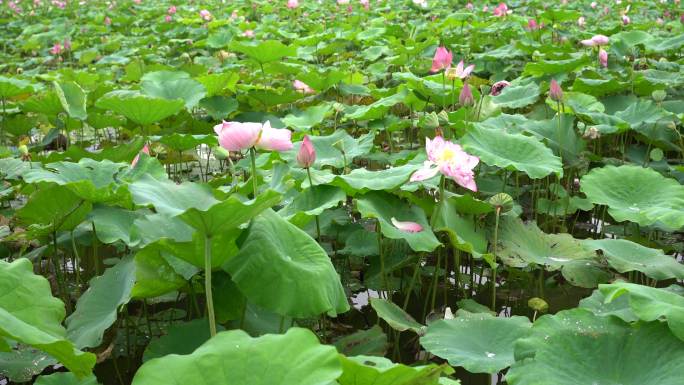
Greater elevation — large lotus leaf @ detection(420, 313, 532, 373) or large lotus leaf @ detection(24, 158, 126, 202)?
large lotus leaf @ detection(24, 158, 126, 202)

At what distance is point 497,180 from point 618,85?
727 mm

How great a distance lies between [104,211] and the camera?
164 centimetres

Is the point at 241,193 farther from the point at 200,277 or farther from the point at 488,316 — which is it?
the point at 488,316

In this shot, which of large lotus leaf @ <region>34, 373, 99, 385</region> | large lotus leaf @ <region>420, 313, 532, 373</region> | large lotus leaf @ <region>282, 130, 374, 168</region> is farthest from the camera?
large lotus leaf @ <region>282, 130, 374, 168</region>

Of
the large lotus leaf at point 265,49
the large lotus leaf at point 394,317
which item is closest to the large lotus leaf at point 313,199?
the large lotus leaf at point 394,317

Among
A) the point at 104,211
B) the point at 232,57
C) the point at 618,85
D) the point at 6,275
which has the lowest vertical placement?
the point at 232,57

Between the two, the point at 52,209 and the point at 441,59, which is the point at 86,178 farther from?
the point at 441,59

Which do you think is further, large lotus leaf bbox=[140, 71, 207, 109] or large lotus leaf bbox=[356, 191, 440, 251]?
large lotus leaf bbox=[140, 71, 207, 109]

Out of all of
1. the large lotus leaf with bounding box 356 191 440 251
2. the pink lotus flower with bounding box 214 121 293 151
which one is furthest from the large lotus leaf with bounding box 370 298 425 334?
the pink lotus flower with bounding box 214 121 293 151

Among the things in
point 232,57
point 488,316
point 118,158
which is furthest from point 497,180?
point 232,57

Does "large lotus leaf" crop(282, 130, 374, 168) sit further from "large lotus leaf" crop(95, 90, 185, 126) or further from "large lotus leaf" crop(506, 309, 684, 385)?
"large lotus leaf" crop(506, 309, 684, 385)

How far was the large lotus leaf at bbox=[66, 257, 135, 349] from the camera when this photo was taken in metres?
1.29

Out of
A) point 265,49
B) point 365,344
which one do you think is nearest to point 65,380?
point 365,344

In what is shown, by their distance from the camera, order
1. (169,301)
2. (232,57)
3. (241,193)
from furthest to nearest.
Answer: (232,57) < (169,301) < (241,193)
